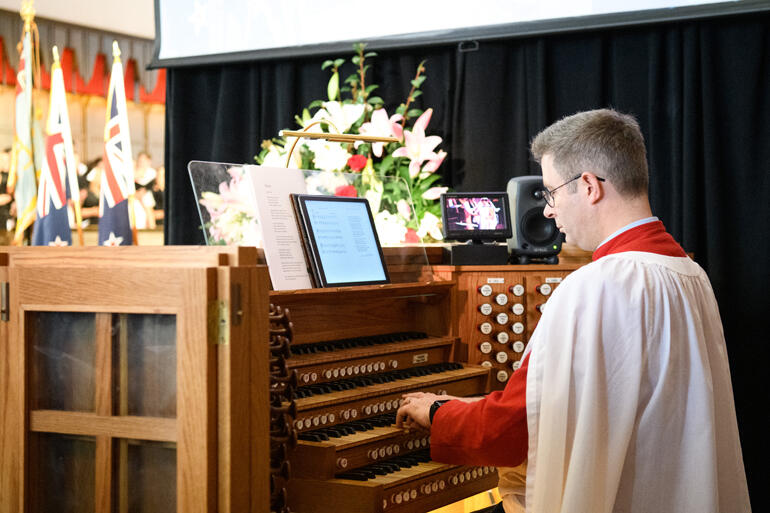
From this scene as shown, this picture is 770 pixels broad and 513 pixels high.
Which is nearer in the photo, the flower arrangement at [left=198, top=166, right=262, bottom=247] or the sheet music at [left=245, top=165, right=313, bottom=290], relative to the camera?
the sheet music at [left=245, top=165, right=313, bottom=290]

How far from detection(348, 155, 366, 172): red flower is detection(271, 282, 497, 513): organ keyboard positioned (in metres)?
0.73

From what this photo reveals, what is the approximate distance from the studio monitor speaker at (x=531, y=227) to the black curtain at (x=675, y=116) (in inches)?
33.4

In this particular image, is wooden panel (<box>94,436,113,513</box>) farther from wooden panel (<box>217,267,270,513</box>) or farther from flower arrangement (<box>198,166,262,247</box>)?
flower arrangement (<box>198,166,262,247</box>)

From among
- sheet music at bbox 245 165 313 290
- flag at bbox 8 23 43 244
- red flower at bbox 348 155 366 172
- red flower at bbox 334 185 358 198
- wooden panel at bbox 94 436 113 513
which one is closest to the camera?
wooden panel at bbox 94 436 113 513

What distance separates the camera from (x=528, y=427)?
1737 millimetres

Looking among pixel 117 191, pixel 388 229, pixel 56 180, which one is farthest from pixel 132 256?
pixel 56 180

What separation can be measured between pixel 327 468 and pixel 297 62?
9.72ft

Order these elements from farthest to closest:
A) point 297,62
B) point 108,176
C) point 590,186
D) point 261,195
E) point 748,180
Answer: point 297,62, point 108,176, point 748,180, point 261,195, point 590,186

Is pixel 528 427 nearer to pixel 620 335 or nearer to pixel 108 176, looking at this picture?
pixel 620 335

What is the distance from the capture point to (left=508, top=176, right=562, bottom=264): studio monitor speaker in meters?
3.07

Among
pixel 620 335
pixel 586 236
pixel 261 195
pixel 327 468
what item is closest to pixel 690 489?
pixel 620 335

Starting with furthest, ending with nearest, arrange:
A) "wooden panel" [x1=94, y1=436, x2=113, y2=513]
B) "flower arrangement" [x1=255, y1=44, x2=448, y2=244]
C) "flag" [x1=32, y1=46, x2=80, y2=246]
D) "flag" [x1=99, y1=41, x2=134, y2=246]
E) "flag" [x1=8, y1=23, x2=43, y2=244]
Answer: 1. "flag" [x1=8, y1=23, x2=43, y2=244]
2. "flag" [x1=32, y1=46, x2=80, y2=246]
3. "flag" [x1=99, y1=41, x2=134, y2=246]
4. "flower arrangement" [x1=255, y1=44, x2=448, y2=244]
5. "wooden panel" [x1=94, y1=436, x2=113, y2=513]

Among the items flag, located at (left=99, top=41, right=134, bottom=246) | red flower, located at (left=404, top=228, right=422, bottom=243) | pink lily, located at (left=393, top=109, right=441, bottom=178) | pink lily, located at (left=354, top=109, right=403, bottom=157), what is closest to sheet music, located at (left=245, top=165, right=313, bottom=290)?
red flower, located at (left=404, top=228, right=422, bottom=243)

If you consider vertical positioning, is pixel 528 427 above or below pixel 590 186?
below
